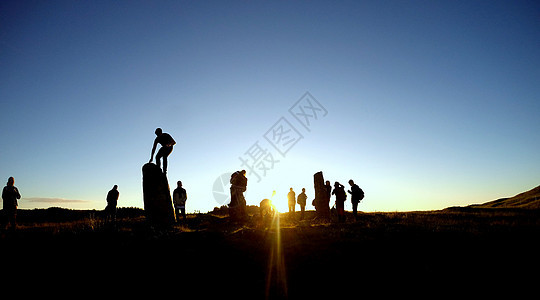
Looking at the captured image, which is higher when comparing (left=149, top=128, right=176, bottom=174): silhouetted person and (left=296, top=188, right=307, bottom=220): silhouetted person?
(left=149, top=128, right=176, bottom=174): silhouetted person

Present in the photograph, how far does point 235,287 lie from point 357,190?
10548 mm

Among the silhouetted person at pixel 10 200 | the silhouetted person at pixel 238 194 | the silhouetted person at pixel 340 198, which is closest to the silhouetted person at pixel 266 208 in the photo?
the silhouetted person at pixel 238 194

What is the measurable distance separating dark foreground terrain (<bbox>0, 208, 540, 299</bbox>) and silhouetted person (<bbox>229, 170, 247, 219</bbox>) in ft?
14.1

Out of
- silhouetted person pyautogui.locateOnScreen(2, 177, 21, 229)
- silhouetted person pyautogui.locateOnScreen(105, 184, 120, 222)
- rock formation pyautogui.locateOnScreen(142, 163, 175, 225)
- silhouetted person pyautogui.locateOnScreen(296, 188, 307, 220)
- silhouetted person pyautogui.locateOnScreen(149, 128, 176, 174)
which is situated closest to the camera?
rock formation pyautogui.locateOnScreen(142, 163, 175, 225)

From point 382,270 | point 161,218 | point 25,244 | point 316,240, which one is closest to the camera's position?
point 382,270

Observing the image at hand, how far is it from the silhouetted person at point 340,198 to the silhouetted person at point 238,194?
5.11 meters

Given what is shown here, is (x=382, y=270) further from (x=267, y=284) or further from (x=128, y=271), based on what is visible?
(x=128, y=271)

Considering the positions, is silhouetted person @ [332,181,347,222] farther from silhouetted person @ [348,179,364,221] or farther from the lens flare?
the lens flare

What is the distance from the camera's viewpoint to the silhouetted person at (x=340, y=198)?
1507 centimetres

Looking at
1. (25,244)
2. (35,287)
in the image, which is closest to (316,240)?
(35,287)

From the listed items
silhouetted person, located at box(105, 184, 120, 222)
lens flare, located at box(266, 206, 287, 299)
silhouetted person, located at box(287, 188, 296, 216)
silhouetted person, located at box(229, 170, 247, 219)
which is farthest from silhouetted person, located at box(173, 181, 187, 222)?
silhouetted person, located at box(287, 188, 296, 216)

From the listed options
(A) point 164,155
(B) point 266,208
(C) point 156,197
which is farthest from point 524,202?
(C) point 156,197

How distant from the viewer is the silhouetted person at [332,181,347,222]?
15.1m

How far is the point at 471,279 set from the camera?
609cm
